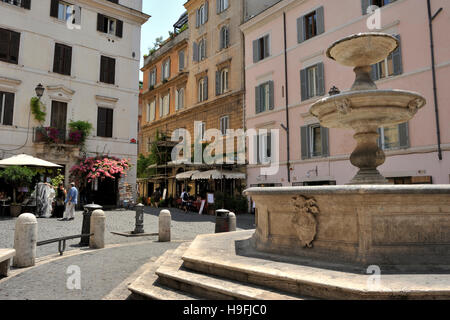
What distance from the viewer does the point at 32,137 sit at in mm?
18062

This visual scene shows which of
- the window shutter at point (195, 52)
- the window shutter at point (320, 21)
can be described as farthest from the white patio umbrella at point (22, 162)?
the window shutter at point (195, 52)

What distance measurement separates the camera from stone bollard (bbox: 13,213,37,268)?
624cm

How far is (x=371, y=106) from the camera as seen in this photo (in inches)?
223

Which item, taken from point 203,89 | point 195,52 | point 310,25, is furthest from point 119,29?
point 310,25

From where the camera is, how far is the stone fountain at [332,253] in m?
3.31

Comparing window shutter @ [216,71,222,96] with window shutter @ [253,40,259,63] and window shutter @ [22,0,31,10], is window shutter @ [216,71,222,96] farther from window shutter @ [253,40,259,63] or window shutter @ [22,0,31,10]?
window shutter @ [22,0,31,10]

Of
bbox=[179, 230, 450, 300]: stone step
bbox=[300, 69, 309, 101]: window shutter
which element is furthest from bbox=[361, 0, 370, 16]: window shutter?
bbox=[179, 230, 450, 300]: stone step

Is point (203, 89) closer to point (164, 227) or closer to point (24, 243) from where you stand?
point (164, 227)

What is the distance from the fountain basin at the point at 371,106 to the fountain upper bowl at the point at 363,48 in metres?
1.02

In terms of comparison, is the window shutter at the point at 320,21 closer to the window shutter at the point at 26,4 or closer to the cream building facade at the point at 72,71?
the cream building facade at the point at 72,71
